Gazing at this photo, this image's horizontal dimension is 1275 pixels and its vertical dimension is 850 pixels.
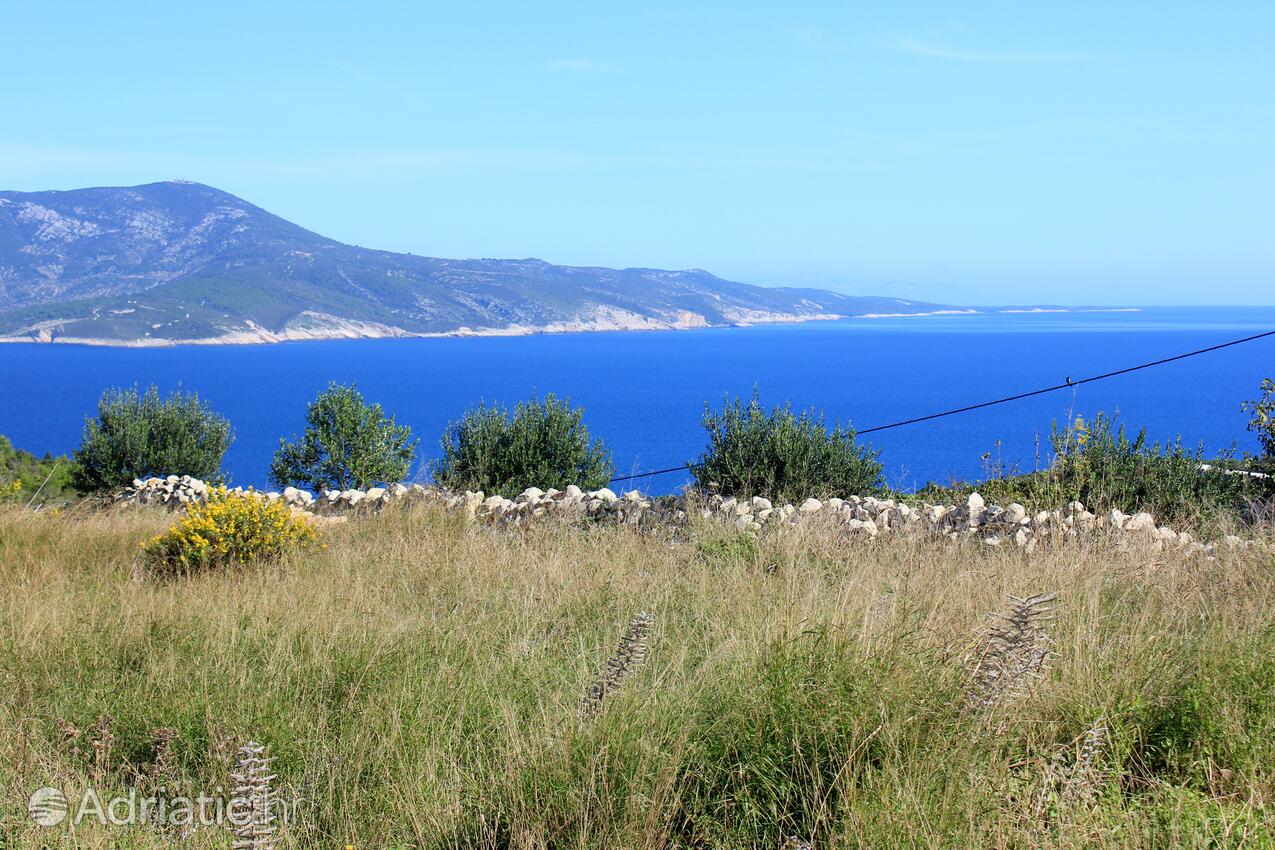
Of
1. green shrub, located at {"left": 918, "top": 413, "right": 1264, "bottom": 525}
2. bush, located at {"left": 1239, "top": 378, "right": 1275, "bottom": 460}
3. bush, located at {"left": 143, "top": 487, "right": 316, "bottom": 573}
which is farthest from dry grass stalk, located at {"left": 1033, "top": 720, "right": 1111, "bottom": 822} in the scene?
bush, located at {"left": 1239, "top": 378, "right": 1275, "bottom": 460}

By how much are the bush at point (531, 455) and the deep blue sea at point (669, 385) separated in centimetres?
2528

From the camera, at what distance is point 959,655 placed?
322 centimetres

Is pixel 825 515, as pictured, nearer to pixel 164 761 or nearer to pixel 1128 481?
pixel 1128 481

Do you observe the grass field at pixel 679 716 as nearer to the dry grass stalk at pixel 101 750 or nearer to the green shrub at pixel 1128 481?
the dry grass stalk at pixel 101 750

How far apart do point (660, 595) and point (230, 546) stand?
→ 11.8ft

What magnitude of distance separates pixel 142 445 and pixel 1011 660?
18.4 m

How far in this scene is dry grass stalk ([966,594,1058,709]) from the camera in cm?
299

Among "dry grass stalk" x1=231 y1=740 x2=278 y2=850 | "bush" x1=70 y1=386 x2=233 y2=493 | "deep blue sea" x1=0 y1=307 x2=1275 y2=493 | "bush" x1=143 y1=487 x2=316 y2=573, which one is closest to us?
"dry grass stalk" x1=231 y1=740 x2=278 y2=850

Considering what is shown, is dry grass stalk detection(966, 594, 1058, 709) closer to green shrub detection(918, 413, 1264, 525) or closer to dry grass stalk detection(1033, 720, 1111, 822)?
dry grass stalk detection(1033, 720, 1111, 822)

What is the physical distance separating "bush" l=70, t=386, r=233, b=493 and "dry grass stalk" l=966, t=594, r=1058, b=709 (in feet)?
58.1

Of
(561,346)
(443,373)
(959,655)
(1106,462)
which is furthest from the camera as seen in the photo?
(561,346)

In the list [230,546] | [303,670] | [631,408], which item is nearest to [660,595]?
[303,670]

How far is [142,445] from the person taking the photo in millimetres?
18469

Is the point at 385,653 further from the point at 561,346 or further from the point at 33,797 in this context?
the point at 561,346
